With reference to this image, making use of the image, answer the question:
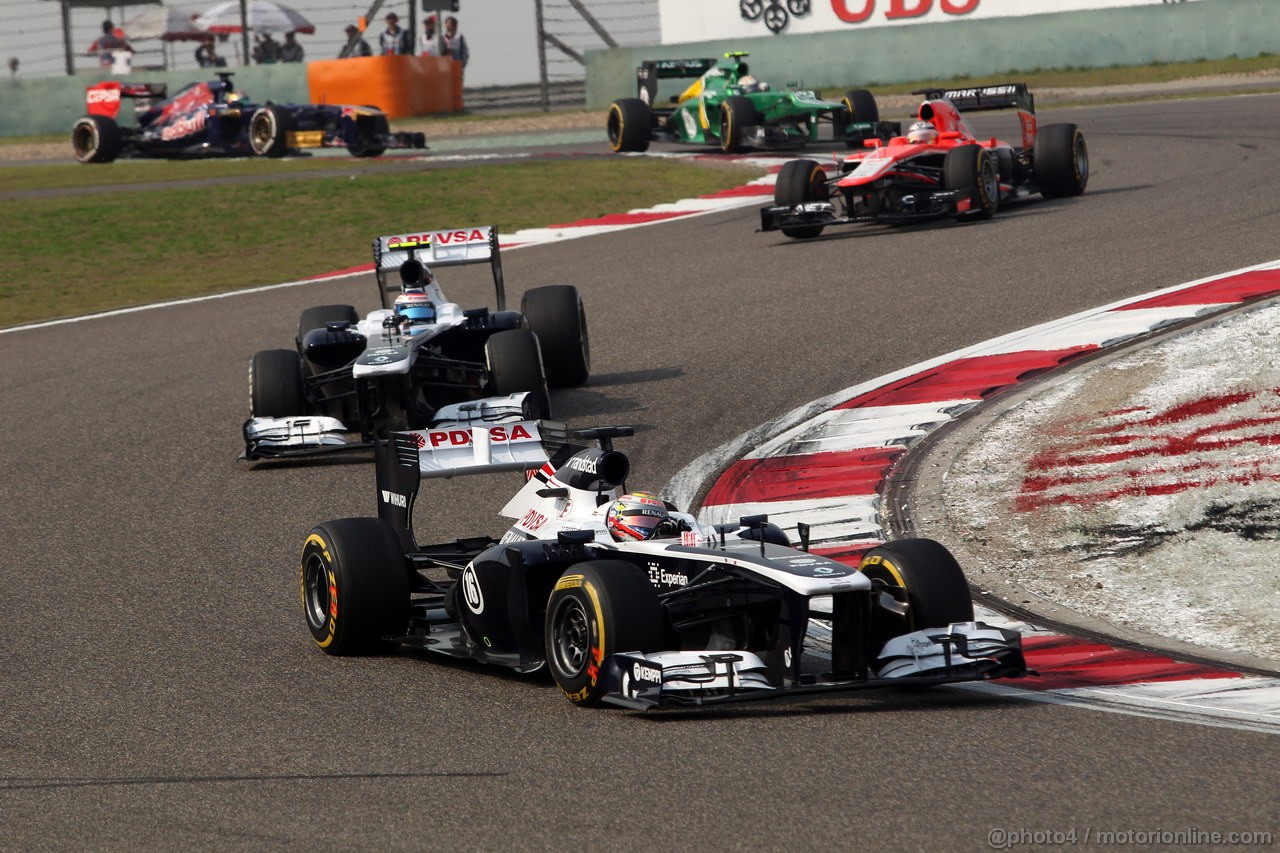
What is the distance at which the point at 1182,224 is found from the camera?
56.0 feet

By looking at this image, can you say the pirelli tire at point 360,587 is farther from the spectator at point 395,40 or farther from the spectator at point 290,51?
the spectator at point 290,51

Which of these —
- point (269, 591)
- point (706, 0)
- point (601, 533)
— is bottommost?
point (269, 591)

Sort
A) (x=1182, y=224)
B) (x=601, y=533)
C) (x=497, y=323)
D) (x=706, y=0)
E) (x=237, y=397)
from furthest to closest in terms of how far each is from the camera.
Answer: (x=706, y=0), (x=1182, y=224), (x=237, y=397), (x=497, y=323), (x=601, y=533)

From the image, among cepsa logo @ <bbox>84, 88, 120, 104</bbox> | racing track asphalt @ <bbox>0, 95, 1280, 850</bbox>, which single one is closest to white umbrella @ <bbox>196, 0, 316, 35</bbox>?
cepsa logo @ <bbox>84, 88, 120, 104</bbox>

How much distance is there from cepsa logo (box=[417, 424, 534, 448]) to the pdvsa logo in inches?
1422

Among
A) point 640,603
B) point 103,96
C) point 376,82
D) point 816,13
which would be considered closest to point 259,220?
point 103,96

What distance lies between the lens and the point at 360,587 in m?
7.00

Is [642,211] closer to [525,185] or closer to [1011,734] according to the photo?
[525,185]

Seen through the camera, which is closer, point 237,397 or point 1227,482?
point 1227,482

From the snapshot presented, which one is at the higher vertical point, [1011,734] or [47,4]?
[47,4]

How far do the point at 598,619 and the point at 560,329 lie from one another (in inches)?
278

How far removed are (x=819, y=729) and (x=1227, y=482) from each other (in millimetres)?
3512

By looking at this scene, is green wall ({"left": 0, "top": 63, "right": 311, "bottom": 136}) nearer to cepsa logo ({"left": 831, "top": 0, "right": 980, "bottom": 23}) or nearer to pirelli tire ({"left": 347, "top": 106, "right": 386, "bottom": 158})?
pirelli tire ({"left": 347, "top": 106, "right": 386, "bottom": 158})

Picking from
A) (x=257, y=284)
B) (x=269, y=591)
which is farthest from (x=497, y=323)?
(x=257, y=284)
